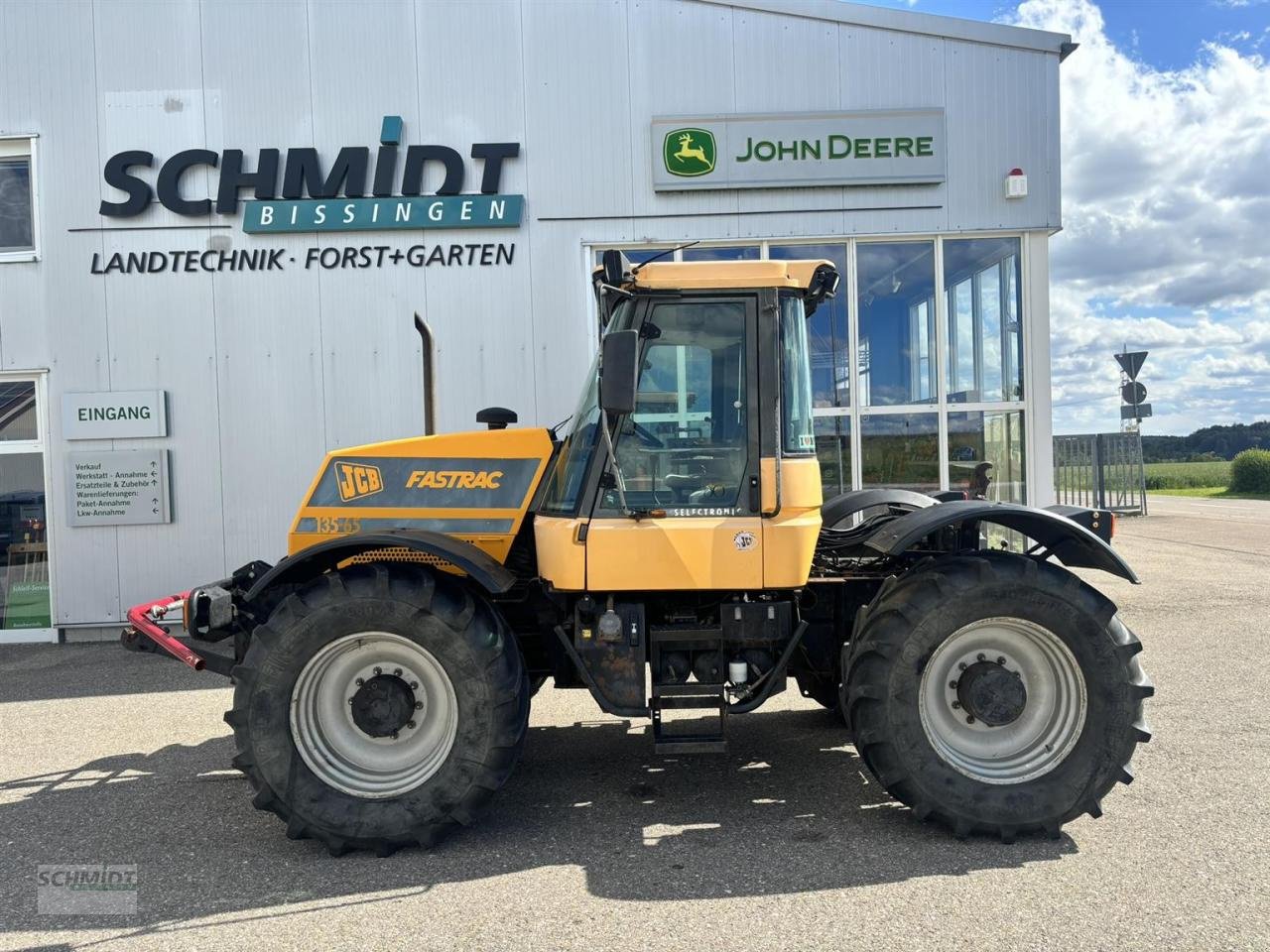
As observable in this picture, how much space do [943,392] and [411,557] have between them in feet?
20.9

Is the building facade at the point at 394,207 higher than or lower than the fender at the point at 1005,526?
higher

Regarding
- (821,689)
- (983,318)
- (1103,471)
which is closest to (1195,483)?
(1103,471)

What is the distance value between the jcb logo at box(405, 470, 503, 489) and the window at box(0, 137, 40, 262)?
717cm

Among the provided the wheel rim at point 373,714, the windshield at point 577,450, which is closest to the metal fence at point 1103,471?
the windshield at point 577,450

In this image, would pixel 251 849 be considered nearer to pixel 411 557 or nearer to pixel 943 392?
pixel 411 557

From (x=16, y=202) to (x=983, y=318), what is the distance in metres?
10.00

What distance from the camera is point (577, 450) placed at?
4.07m

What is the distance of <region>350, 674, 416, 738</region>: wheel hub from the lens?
3.91 metres

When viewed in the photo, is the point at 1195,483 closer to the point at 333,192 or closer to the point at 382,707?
the point at 333,192

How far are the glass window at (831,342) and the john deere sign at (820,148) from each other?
2.13 ft

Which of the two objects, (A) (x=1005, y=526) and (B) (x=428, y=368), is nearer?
(A) (x=1005, y=526)

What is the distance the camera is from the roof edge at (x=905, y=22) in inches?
339

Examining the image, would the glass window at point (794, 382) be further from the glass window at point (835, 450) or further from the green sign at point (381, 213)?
the green sign at point (381, 213)

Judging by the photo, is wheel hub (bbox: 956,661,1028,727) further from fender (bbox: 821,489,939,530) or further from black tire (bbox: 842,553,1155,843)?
fender (bbox: 821,489,939,530)
